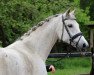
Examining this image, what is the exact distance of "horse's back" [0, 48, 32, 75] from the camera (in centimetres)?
511

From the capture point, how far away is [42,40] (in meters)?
5.96

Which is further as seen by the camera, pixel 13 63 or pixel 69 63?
pixel 69 63

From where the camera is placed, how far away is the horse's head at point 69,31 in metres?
6.04

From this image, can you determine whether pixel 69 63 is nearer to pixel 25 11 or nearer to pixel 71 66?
pixel 71 66

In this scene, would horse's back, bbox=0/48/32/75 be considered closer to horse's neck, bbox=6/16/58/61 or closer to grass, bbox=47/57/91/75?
horse's neck, bbox=6/16/58/61

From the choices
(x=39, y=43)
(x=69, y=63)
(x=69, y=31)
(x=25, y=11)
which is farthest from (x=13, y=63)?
(x=69, y=63)

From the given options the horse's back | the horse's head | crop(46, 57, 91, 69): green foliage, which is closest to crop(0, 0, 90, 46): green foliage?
crop(46, 57, 91, 69): green foliage

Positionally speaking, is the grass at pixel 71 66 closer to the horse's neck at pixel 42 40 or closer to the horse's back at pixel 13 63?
the horse's neck at pixel 42 40

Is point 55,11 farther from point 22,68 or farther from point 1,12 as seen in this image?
point 22,68

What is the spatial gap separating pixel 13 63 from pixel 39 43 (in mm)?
824

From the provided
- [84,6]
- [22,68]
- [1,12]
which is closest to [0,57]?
[22,68]

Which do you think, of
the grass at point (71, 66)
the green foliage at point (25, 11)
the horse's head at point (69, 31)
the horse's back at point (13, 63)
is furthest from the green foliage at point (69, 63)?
the horse's back at point (13, 63)

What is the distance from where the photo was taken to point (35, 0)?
1764cm

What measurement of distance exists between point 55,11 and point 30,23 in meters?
1.32
